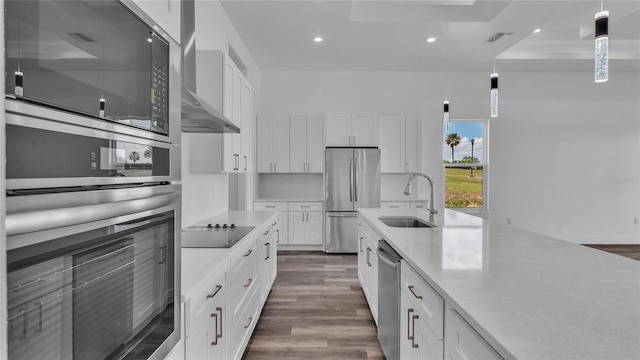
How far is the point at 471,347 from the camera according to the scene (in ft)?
3.20

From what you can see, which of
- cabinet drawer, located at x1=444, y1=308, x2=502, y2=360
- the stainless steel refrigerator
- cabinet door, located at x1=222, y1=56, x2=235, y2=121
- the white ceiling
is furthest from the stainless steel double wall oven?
the stainless steel refrigerator

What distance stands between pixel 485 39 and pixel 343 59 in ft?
6.79

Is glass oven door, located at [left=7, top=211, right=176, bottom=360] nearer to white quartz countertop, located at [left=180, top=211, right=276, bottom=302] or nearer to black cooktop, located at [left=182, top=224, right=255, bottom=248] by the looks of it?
white quartz countertop, located at [left=180, top=211, right=276, bottom=302]

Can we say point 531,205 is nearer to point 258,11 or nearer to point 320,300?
point 320,300

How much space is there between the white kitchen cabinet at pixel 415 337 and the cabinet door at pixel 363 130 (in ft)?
12.8

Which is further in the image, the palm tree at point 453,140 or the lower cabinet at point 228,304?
the palm tree at point 453,140

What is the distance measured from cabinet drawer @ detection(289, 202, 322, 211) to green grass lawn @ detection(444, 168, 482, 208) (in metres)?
2.52

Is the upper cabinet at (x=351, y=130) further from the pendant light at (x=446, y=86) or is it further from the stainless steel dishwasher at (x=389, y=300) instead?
the stainless steel dishwasher at (x=389, y=300)

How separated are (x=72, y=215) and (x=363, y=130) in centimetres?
516

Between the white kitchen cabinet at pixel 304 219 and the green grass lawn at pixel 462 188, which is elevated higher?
the green grass lawn at pixel 462 188

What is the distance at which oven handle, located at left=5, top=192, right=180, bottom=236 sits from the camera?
1.26ft

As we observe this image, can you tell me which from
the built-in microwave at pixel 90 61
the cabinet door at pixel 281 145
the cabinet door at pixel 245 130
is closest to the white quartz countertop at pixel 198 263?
the built-in microwave at pixel 90 61

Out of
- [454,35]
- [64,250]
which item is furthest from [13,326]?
[454,35]

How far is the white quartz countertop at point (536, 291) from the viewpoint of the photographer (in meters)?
0.77
